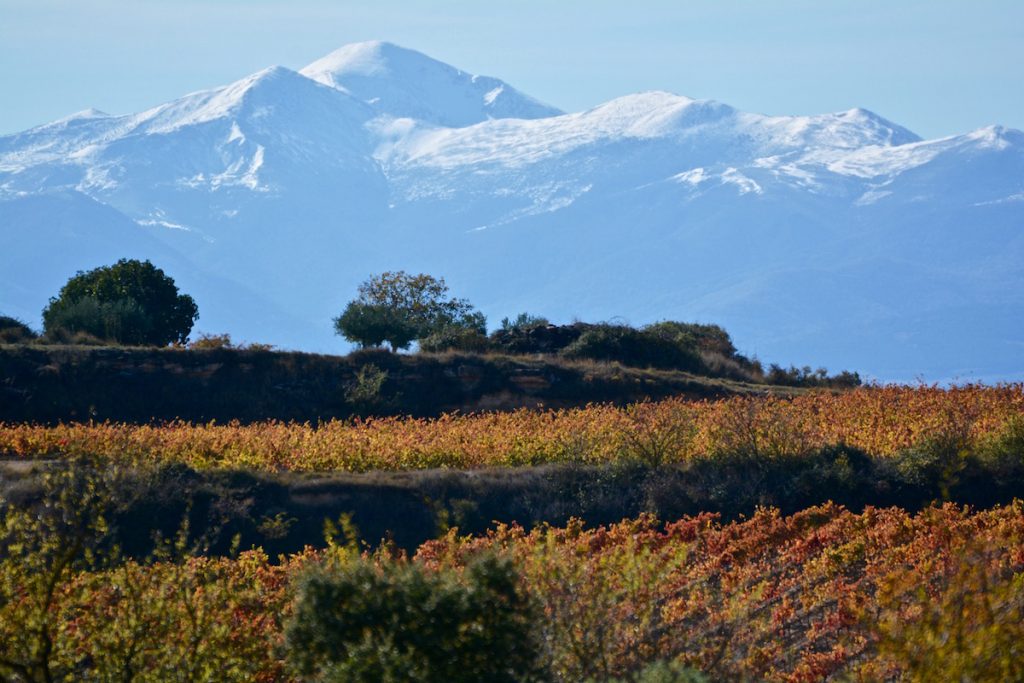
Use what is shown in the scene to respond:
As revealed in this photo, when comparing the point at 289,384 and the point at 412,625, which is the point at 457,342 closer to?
the point at 289,384

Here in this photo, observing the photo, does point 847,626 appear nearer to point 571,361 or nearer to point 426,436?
point 426,436

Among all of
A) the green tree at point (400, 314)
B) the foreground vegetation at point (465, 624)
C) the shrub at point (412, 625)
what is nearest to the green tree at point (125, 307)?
the green tree at point (400, 314)

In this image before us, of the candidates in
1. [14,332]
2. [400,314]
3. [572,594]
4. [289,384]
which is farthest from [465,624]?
[400,314]

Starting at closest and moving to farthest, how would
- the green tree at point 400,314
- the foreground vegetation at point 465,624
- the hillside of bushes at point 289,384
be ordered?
the foreground vegetation at point 465,624 → the hillside of bushes at point 289,384 → the green tree at point 400,314

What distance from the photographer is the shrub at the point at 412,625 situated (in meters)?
9.88

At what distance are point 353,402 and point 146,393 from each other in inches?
164

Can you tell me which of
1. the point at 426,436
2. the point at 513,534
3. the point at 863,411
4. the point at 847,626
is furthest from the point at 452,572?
the point at 863,411

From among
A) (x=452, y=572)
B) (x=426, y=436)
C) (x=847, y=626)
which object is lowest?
(x=847, y=626)

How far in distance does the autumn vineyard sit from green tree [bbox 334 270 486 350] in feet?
63.4

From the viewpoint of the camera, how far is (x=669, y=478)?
2031 centimetres

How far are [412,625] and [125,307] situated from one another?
92.9 ft

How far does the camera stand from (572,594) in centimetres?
1079

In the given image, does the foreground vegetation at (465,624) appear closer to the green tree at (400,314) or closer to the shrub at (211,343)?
the shrub at (211,343)

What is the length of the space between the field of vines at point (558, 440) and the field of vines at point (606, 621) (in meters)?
6.73
